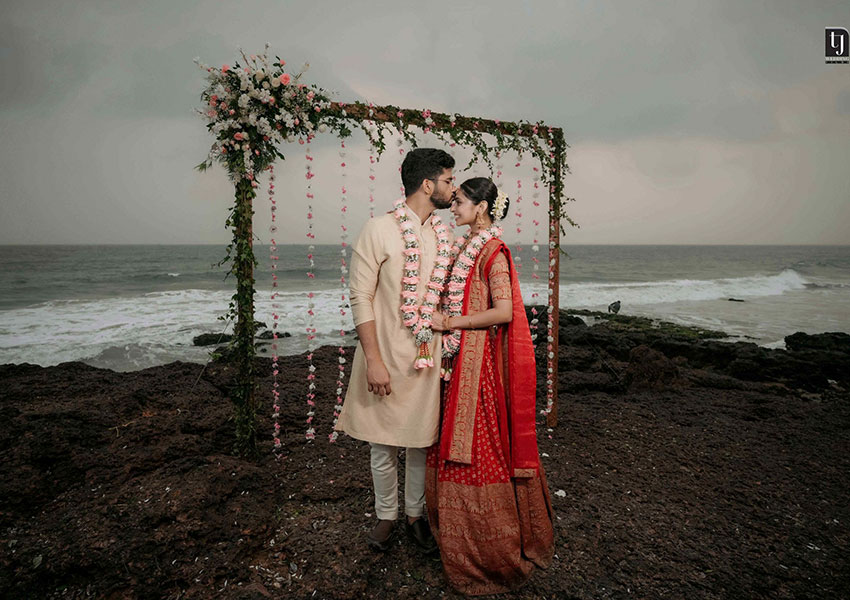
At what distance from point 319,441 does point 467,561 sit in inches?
96.1

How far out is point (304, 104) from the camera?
3.77m

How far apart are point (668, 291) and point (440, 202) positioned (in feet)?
84.5

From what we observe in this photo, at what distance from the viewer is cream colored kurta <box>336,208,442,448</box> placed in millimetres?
2596

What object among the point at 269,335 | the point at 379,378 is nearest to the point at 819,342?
the point at 379,378

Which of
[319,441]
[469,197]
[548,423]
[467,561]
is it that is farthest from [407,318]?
[548,423]

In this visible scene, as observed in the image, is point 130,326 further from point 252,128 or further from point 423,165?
point 423,165

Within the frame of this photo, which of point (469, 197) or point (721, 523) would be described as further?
point (721, 523)

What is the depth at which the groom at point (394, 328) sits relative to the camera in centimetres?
258

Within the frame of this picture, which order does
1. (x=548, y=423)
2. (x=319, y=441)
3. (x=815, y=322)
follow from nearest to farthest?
(x=319, y=441) < (x=548, y=423) < (x=815, y=322)

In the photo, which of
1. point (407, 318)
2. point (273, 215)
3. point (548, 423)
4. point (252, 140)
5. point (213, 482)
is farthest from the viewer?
point (548, 423)

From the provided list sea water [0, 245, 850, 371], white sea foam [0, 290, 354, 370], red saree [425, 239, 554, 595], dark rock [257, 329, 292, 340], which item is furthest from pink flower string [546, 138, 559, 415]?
dark rock [257, 329, 292, 340]

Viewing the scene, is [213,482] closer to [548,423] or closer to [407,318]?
[407,318]

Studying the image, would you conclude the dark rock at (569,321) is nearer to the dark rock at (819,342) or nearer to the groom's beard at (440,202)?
the dark rock at (819,342)

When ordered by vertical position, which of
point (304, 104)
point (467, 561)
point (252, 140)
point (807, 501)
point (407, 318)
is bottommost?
point (807, 501)
